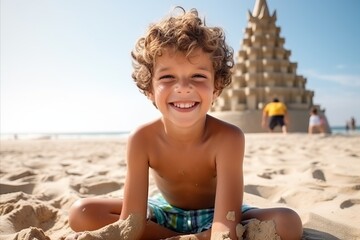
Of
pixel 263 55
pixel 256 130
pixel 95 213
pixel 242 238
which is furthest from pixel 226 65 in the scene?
pixel 263 55

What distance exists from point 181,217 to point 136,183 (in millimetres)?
364

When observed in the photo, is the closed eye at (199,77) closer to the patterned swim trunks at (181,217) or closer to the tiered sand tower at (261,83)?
the patterned swim trunks at (181,217)

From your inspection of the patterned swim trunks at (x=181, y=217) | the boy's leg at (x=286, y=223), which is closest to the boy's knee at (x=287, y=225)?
the boy's leg at (x=286, y=223)

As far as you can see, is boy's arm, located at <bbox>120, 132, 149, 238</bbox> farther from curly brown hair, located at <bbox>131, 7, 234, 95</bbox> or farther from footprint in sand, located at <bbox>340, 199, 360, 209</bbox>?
footprint in sand, located at <bbox>340, 199, 360, 209</bbox>

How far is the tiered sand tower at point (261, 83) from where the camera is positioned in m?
17.0

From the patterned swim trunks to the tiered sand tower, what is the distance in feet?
47.8

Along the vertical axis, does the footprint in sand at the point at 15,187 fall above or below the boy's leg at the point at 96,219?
below

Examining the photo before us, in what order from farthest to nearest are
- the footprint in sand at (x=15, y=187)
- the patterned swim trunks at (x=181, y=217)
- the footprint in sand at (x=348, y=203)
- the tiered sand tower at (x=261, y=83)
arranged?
the tiered sand tower at (x=261, y=83), the footprint in sand at (x=15, y=187), the footprint in sand at (x=348, y=203), the patterned swim trunks at (x=181, y=217)

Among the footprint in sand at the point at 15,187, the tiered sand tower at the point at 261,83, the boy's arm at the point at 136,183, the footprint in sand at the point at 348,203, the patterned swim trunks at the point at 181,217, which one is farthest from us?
the tiered sand tower at the point at 261,83

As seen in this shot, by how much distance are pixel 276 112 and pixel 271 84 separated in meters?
6.85

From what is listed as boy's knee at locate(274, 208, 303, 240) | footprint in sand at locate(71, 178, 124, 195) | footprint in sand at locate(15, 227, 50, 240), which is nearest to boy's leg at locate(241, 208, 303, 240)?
boy's knee at locate(274, 208, 303, 240)

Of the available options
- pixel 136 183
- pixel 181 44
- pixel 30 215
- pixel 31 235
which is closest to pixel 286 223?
pixel 136 183

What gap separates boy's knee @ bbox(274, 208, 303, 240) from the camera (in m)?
1.47

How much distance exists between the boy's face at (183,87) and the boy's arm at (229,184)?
0.70 ft
